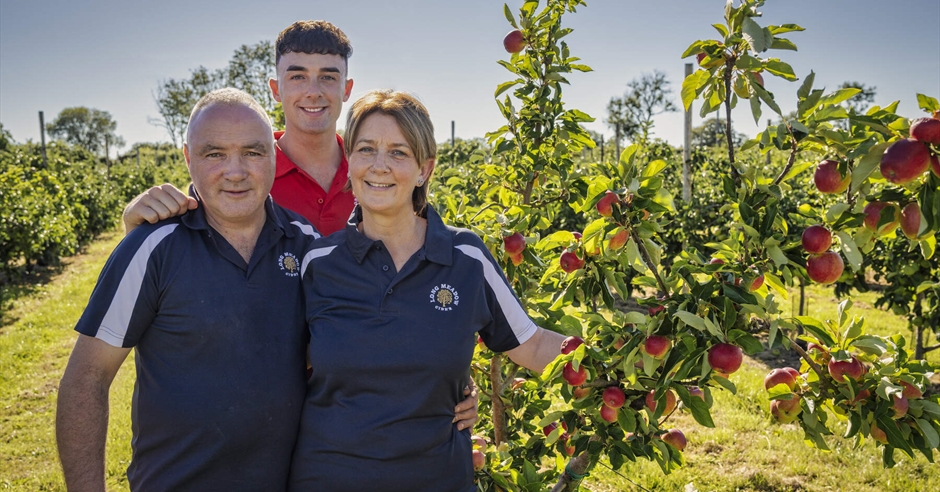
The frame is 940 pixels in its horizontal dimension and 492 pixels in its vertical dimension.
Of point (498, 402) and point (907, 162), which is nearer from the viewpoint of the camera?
point (907, 162)

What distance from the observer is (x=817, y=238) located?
4.35 ft

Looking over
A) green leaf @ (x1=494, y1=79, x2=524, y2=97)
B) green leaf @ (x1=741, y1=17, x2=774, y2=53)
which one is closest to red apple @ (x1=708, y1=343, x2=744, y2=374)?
green leaf @ (x1=741, y1=17, x2=774, y2=53)

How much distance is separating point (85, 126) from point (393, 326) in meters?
63.5

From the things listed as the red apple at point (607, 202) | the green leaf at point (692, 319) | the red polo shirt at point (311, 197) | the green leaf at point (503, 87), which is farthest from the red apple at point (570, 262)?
the green leaf at point (503, 87)

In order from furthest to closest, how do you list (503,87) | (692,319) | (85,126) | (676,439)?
(85,126) → (503,87) → (676,439) → (692,319)

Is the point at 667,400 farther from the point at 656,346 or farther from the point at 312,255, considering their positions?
the point at 312,255

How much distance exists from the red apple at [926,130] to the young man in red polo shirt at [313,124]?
176cm

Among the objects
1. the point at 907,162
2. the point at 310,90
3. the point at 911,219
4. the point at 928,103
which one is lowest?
the point at 911,219

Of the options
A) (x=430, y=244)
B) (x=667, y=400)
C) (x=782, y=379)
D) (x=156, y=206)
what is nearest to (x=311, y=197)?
(x=156, y=206)

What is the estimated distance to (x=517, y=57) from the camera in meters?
2.48

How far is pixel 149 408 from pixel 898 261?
626cm

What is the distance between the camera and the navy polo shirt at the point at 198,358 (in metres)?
1.53

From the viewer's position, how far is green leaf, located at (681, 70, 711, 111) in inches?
60.3

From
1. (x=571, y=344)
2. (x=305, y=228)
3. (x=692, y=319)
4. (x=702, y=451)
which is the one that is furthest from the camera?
(x=702, y=451)
